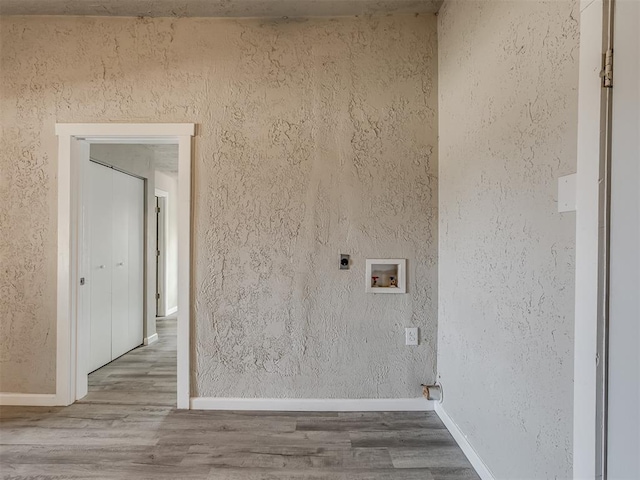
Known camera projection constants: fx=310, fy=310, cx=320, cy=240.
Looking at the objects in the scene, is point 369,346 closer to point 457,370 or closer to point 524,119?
point 457,370

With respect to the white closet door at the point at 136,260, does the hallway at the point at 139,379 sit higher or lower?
lower

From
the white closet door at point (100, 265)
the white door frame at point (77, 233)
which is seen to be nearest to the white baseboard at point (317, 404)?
the white door frame at point (77, 233)

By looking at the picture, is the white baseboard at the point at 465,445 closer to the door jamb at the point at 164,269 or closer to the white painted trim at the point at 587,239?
the white painted trim at the point at 587,239

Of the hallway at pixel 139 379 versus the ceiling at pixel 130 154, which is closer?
the hallway at pixel 139 379

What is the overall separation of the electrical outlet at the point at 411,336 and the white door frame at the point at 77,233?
5.01 ft

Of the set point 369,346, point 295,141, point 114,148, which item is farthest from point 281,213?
point 114,148

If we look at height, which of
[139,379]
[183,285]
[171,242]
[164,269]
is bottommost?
[139,379]

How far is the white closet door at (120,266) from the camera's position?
308 cm

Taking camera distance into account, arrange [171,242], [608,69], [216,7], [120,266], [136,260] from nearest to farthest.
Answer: [608,69]
[216,7]
[120,266]
[136,260]
[171,242]

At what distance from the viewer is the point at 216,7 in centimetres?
209

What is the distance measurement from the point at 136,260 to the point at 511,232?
3.58m

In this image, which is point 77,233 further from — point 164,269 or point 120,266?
point 164,269

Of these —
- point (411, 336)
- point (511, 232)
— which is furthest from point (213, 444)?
point (511, 232)

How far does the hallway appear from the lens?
90.7 inches
